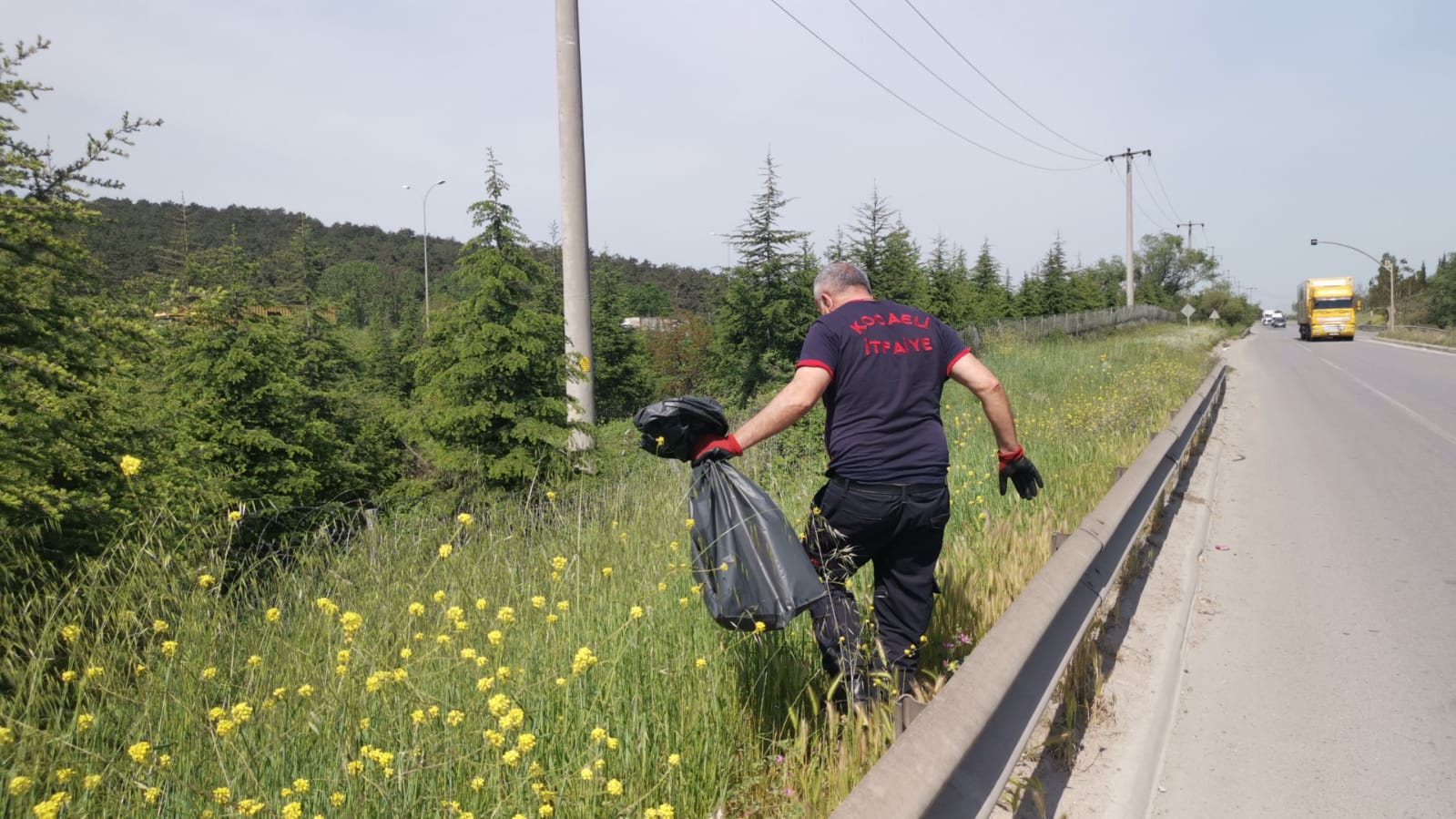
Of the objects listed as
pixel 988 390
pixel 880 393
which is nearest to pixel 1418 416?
pixel 988 390

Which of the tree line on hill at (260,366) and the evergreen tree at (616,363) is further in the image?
the evergreen tree at (616,363)

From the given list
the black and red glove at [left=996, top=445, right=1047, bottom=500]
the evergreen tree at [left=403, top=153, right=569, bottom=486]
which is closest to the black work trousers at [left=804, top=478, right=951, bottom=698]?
the black and red glove at [left=996, top=445, right=1047, bottom=500]

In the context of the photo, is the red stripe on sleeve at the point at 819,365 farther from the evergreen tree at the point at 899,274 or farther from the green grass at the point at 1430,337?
the green grass at the point at 1430,337

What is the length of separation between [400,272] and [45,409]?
13352 centimetres

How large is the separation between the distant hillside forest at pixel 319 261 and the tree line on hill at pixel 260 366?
1.09ft

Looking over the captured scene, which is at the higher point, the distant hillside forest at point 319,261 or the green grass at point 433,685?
the distant hillside forest at point 319,261

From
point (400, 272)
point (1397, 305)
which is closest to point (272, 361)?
point (1397, 305)

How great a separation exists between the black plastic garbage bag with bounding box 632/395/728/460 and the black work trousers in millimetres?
606

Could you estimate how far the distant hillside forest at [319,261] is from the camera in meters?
24.8

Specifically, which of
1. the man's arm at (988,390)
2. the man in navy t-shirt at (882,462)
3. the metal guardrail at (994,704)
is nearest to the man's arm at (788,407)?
the man in navy t-shirt at (882,462)

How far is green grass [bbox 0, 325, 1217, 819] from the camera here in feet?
7.32

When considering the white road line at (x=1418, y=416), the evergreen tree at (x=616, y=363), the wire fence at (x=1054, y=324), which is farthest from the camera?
the evergreen tree at (x=616, y=363)

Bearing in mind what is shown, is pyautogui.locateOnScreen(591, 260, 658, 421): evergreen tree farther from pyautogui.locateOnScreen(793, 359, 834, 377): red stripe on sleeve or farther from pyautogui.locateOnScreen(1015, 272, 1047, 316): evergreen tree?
pyautogui.locateOnScreen(793, 359, 834, 377): red stripe on sleeve

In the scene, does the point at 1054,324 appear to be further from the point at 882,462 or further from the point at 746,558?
the point at 746,558
